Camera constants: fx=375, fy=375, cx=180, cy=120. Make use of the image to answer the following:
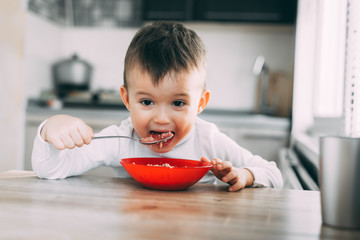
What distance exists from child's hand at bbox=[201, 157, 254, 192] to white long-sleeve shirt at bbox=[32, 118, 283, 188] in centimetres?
6

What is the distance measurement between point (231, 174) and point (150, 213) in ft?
1.05

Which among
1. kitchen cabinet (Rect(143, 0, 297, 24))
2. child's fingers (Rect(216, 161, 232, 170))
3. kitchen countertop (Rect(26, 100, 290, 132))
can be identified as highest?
kitchen cabinet (Rect(143, 0, 297, 24))

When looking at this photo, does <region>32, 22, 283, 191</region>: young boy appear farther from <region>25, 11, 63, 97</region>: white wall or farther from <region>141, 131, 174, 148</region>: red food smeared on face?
<region>25, 11, 63, 97</region>: white wall

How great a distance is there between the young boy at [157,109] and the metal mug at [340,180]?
0.97 ft

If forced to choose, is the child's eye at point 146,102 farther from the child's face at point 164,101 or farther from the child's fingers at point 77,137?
A: the child's fingers at point 77,137

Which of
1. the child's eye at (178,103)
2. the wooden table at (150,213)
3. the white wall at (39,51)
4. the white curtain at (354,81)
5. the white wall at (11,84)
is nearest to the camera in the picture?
the wooden table at (150,213)

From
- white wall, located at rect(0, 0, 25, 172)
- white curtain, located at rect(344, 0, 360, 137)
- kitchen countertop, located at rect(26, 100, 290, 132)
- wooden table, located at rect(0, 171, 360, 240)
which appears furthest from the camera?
white wall, located at rect(0, 0, 25, 172)

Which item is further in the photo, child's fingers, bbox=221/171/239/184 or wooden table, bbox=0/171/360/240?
child's fingers, bbox=221/171/239/184

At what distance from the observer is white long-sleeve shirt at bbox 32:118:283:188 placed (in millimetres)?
963

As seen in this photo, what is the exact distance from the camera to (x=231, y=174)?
873mm

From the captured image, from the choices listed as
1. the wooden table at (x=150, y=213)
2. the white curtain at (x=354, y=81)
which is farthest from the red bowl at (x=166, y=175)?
the white curtain at (x=354, y=81)

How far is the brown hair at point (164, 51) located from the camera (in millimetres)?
942

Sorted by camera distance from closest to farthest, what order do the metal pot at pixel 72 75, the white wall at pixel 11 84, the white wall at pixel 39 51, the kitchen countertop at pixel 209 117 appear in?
the kitchen countertop at pixel 209 117
the white wall at pixel 11 84
the white wall at pixel 39 51
the metal pot at pixel 72 75

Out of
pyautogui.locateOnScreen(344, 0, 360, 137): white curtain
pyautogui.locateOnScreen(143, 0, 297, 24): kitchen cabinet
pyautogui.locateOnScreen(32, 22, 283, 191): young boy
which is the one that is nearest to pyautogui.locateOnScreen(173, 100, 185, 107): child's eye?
pyautogui.locateOnScreen(32, 22, 283, 191): young boy
